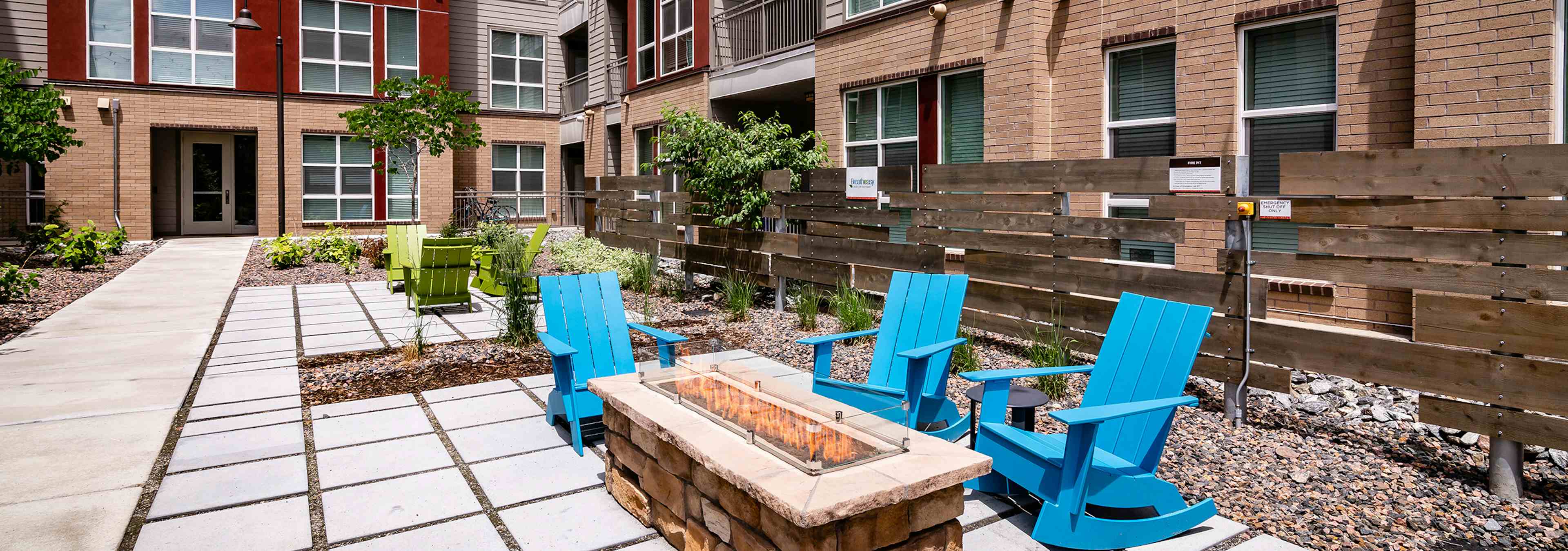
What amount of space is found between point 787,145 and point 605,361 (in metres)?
5.16

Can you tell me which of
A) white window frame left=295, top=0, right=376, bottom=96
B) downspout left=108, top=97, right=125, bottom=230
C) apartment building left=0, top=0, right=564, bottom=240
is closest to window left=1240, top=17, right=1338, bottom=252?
apartment building left=0, top=0, right=564, bottom=240

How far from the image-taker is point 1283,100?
24.4 feet

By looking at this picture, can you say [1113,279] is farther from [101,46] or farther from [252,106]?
[101,46]

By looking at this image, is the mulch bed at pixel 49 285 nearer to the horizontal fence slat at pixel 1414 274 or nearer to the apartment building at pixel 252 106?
the apartment building at pixel 252 106

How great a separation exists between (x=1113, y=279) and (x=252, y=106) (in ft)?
70.3

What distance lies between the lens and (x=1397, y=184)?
14.6ft

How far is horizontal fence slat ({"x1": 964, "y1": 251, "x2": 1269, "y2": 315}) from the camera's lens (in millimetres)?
5277

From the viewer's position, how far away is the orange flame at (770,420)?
109 inches

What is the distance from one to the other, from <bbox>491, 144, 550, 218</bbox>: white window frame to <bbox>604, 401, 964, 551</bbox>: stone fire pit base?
22.3 m

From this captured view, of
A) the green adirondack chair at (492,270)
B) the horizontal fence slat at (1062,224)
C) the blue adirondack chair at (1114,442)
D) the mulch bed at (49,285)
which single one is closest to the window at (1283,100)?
the horizontal fence slat at (1062,224)

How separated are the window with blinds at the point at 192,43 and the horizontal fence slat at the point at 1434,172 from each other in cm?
2256

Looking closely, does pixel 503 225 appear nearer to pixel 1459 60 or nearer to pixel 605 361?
pixel 605 361

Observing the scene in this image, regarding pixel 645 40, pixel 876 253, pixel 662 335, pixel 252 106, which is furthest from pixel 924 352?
pixel 252 106

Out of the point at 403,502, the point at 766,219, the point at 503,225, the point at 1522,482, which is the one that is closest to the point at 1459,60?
the point at 1522,482
